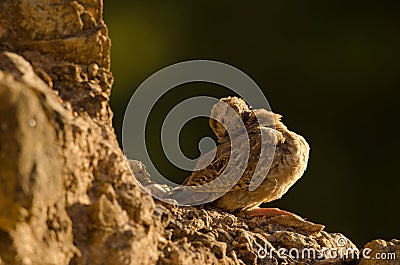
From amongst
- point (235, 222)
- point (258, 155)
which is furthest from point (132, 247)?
point (258, 155)

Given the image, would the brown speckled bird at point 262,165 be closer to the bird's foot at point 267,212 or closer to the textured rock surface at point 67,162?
the bird's foot at point 267,212

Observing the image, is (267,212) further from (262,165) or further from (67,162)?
(67,162)

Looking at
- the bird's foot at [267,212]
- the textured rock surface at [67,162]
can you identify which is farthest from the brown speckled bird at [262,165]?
the textured rock surface at [67,162]

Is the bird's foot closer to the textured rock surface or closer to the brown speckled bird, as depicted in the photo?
the brown speckled bird

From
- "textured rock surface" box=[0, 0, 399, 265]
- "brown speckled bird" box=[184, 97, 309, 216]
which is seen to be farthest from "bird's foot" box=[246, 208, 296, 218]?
"textured rock surface" box=[0, 0, 399, 265]

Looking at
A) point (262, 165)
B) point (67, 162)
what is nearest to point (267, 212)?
point (262, 165)

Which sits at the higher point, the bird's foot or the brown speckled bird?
the brown speckled bird

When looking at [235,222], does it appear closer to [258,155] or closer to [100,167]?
[258,155]
